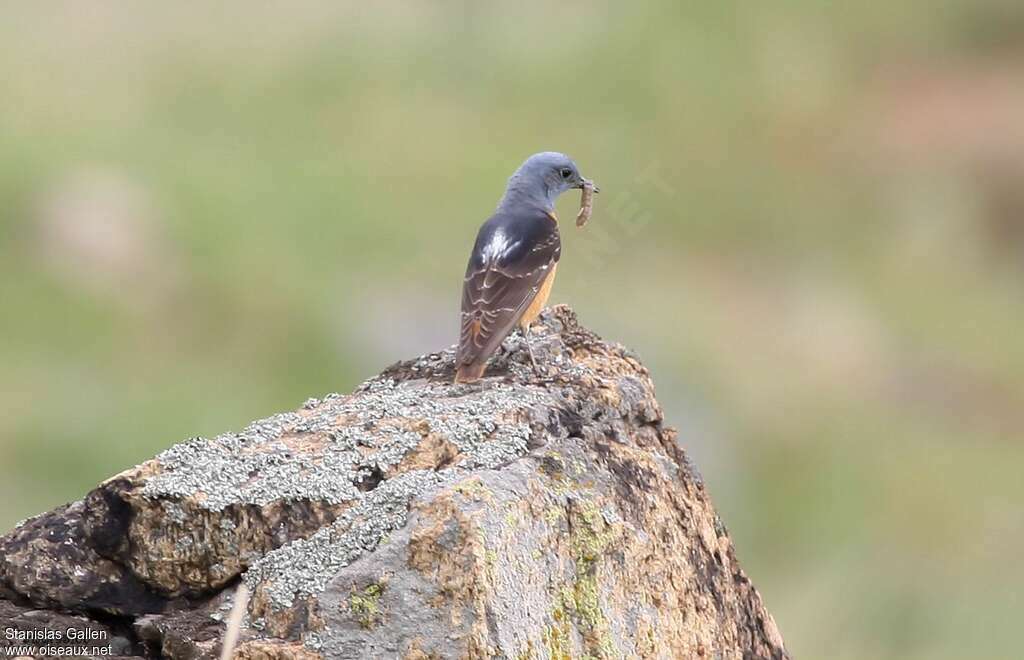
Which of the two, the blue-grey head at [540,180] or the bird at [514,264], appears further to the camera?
the blue-grey head at [540,180]

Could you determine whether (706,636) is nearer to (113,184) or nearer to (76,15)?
(113,184)

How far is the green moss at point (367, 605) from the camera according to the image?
557cm

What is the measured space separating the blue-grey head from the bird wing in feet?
0.81

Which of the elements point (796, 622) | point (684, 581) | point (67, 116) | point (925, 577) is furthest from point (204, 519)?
point (67, 116)

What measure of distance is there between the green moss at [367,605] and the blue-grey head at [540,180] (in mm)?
3628

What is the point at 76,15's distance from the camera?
2352 centimetres

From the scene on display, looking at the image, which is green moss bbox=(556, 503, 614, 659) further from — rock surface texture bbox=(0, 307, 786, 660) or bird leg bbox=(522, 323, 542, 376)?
bird leg bbox=(522, 323, 542, 376)

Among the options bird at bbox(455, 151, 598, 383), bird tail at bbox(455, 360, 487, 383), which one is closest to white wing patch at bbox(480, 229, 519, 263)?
bird at bbox(455, 151, 598, 383)

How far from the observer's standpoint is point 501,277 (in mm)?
8117

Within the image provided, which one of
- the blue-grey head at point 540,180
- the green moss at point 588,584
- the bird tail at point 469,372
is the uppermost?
the blue-grey head at point 540,180

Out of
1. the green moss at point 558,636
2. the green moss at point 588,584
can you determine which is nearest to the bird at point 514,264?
the green moss at point 588,584

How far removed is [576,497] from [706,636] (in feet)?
2.33

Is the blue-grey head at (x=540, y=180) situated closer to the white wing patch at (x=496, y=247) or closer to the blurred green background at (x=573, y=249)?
the white wing patch at (x=496, y=247)

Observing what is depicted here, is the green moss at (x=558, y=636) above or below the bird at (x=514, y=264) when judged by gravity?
below
